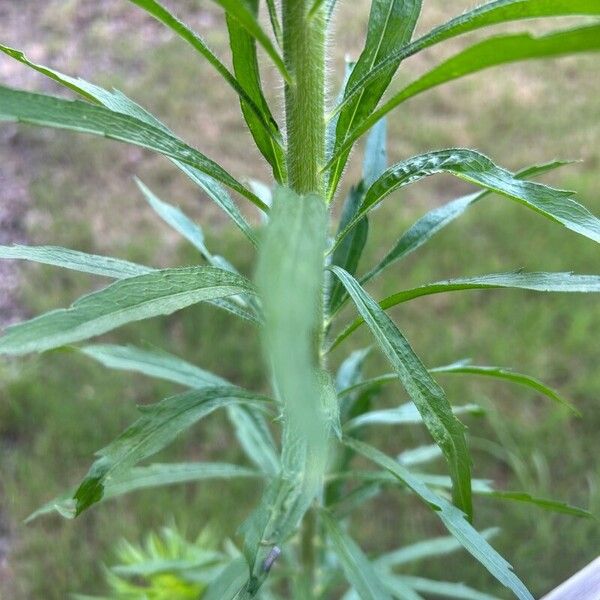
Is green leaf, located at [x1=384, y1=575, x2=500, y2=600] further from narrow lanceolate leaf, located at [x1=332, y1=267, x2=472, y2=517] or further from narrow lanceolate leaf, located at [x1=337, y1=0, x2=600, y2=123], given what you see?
narrow lanceolate leaf, located at [x1=337, y1=0, x2=600, y2=123]

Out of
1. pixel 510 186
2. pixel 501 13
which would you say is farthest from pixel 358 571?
pixel 501 13

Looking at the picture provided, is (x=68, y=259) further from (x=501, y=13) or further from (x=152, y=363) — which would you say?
(x=501, y=13)

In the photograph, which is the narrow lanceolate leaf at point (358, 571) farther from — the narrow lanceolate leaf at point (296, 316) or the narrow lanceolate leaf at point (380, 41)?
the narrow lanceolate leaf at point (380, 41)

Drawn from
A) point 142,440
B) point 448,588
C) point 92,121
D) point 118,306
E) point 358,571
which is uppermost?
point 92,121

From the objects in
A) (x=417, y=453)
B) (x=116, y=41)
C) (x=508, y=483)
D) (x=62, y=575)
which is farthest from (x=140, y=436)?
(x=116, y=41)

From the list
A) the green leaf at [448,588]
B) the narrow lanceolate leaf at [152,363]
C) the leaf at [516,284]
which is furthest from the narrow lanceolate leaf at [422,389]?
the green leaf at [448,588]

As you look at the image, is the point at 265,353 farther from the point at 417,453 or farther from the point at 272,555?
the point at 417,453
